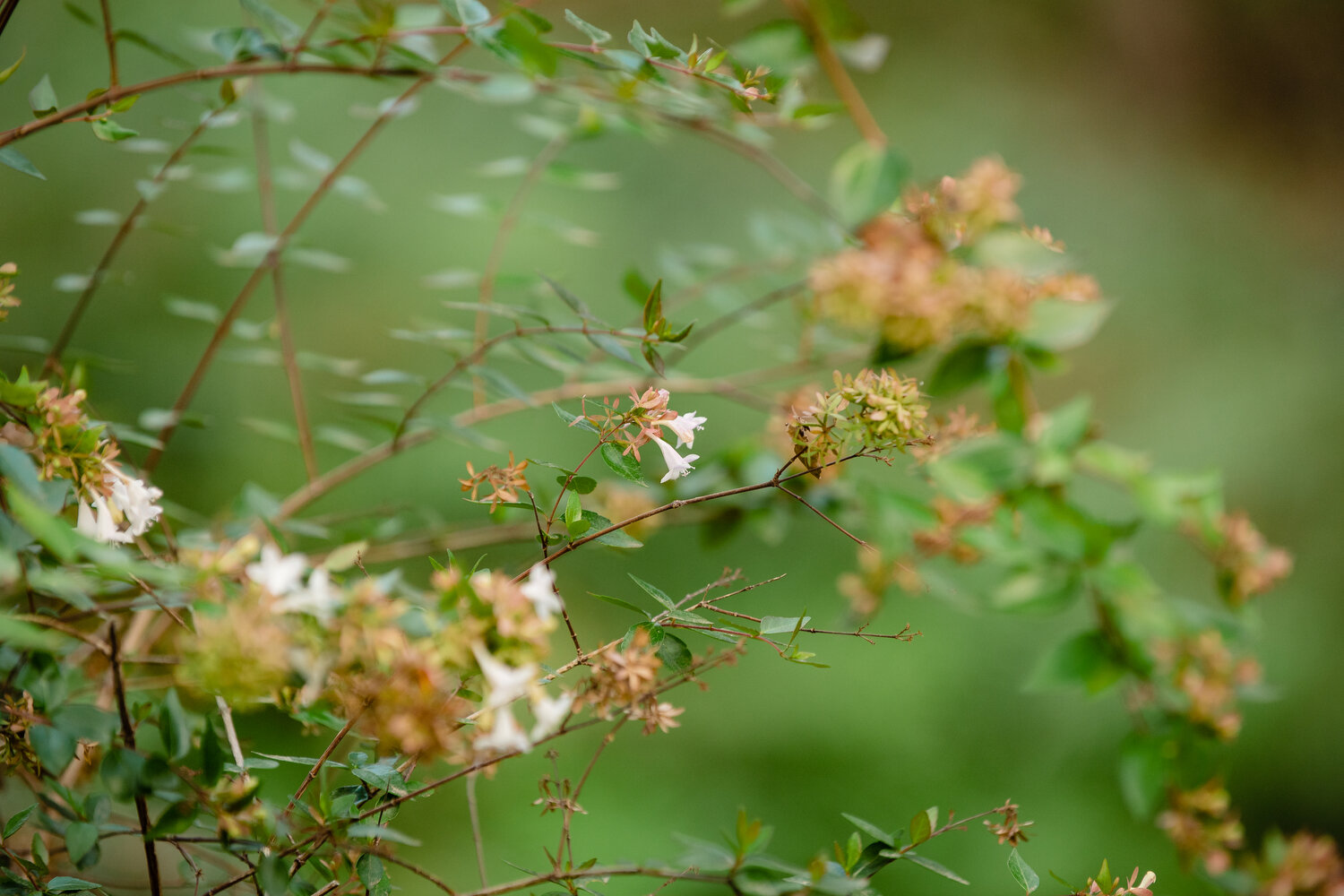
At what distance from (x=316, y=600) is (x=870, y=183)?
1.84 ft

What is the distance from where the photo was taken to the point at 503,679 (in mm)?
268

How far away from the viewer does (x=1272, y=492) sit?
1394mm

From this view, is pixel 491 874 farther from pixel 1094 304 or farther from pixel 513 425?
pixel 1094 304

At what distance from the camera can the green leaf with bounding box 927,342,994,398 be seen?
649 millimetres

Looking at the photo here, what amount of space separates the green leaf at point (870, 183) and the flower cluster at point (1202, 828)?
562 mm

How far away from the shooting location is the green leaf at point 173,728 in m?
0.31

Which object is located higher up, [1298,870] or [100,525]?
[100,525]

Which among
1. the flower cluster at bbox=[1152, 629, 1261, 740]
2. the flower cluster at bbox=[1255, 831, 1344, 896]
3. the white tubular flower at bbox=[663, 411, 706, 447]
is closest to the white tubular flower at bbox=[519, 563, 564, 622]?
the white tubular flower at bbox=[663, 411, 706, 447]

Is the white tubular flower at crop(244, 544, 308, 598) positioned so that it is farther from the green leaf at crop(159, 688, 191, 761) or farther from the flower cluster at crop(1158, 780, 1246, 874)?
the flower cluster at crop(1158, 780, 1246, 874)

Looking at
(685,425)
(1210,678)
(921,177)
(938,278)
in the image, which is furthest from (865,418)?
(921,177)

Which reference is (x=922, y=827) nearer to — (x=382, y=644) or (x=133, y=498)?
(x=382, y=644)

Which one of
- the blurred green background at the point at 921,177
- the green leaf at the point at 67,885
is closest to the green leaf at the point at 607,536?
the green leaf at the point at 67,885

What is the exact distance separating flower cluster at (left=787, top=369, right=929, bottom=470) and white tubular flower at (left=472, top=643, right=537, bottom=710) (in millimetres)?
165

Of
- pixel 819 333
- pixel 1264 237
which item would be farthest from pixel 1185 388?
pixel 819 333
